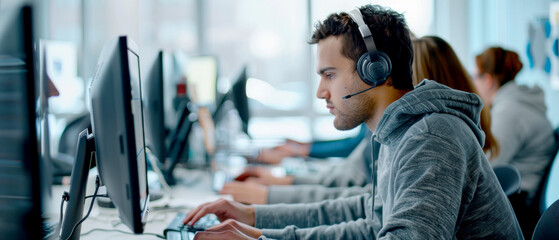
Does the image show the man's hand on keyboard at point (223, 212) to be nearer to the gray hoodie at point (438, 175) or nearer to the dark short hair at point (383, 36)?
the gray hoodie at point (438, 175)

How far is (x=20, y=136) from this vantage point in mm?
616

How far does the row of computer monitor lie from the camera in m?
0.61

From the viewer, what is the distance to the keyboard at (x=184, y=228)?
1040 millimetres

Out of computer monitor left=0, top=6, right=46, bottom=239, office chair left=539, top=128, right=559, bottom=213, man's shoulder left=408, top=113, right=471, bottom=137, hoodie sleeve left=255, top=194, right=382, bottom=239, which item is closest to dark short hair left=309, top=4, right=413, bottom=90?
man's shoulder left=408, top=113, right=471, bottom=137

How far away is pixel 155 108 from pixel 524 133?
5.39 feet

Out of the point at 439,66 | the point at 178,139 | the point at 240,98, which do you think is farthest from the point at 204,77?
the point at 439,66

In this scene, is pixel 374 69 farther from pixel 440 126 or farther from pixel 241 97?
pixel 241 97

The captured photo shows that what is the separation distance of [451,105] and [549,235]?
0.98 ft

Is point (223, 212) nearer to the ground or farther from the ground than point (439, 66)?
nearer to the ground

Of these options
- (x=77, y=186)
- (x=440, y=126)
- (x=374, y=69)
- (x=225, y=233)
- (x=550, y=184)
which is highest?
(x=374, y=69)

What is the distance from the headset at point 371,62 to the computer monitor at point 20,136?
601mm

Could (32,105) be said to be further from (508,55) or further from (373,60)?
(508,55)

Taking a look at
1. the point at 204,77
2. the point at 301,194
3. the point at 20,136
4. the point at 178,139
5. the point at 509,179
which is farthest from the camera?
the point at 204,77

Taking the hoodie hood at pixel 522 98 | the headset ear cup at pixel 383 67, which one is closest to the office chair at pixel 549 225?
the headset ear cup at pixel 383 67
